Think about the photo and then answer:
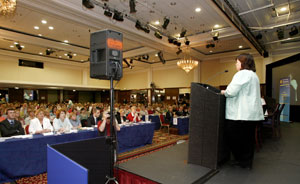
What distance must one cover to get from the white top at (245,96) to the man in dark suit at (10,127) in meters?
4.52

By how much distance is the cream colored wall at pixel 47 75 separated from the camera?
12914 mm

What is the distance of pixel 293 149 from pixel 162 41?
25.5 ft

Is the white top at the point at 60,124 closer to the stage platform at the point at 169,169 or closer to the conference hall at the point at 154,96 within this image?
the conference hall at the point at 154,96

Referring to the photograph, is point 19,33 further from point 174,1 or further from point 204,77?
point 204,77

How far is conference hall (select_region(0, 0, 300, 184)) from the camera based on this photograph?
5.85 feet

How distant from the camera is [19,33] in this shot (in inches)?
354

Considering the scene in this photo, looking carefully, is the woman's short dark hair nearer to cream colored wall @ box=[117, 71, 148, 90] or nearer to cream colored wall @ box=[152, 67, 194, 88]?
cream colored wall @ box=[152, 67, 194, 88]

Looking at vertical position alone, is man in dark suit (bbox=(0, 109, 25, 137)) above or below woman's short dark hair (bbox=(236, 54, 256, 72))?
below

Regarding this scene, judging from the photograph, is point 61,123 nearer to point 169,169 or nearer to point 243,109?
point 169,169

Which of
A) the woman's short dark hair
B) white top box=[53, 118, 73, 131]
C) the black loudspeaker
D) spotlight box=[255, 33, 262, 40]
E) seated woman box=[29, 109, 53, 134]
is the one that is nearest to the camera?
the woman's short dark hair

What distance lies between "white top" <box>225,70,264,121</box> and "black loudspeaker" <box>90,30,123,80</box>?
126 cm

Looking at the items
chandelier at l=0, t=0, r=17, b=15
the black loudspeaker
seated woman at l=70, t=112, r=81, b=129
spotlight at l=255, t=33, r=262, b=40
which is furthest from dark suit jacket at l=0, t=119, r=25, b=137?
spotlight at l=255, t=33, r=262, b=40

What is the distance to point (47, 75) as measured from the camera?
49.3ft

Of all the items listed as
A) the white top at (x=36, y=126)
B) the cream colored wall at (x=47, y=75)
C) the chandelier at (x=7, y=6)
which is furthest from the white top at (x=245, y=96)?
the cream colored wall at (x=47, y=75)
